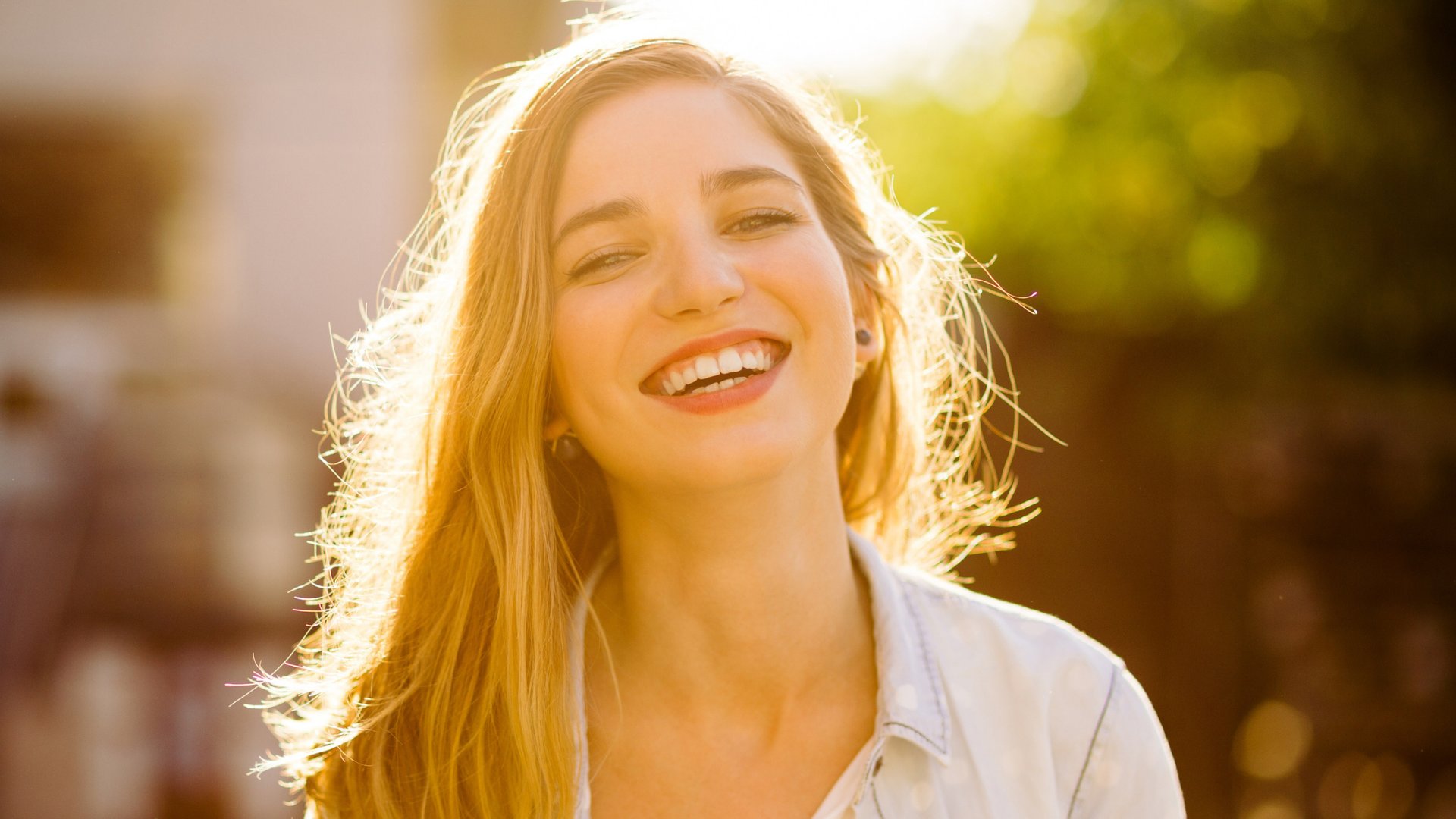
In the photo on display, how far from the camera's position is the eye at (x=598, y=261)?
5.86 ft

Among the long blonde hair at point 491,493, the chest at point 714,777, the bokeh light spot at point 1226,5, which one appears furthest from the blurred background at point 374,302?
the chest at point 714,777

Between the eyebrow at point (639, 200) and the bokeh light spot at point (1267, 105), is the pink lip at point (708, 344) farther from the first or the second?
the bokeh light spot at point (1267, 105)

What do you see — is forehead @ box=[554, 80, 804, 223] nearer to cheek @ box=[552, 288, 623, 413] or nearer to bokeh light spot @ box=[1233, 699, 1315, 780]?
cheek @ box=[552, 288, 623, 413]

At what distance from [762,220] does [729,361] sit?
0.74 ft

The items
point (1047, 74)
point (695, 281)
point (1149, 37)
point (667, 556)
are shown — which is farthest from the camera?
point (1047, 74)

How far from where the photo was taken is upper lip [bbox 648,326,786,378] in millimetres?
1712

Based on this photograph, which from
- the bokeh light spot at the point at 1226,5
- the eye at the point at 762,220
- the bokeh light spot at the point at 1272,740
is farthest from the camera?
the bokeh light spot at the point at 1272,740

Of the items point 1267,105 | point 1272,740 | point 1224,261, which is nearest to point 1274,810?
point 1272,740

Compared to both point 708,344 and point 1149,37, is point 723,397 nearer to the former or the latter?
point 708,344

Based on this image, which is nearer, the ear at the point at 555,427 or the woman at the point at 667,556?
the woman at the point at 667,556

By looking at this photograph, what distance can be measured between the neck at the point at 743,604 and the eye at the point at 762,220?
1.15 feet

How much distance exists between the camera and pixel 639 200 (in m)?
1.75

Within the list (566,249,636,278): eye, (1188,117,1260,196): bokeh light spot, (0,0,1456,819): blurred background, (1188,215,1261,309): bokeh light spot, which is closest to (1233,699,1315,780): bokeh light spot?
(0,0,1456,819): blurred background

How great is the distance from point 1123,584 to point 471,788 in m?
4.49
